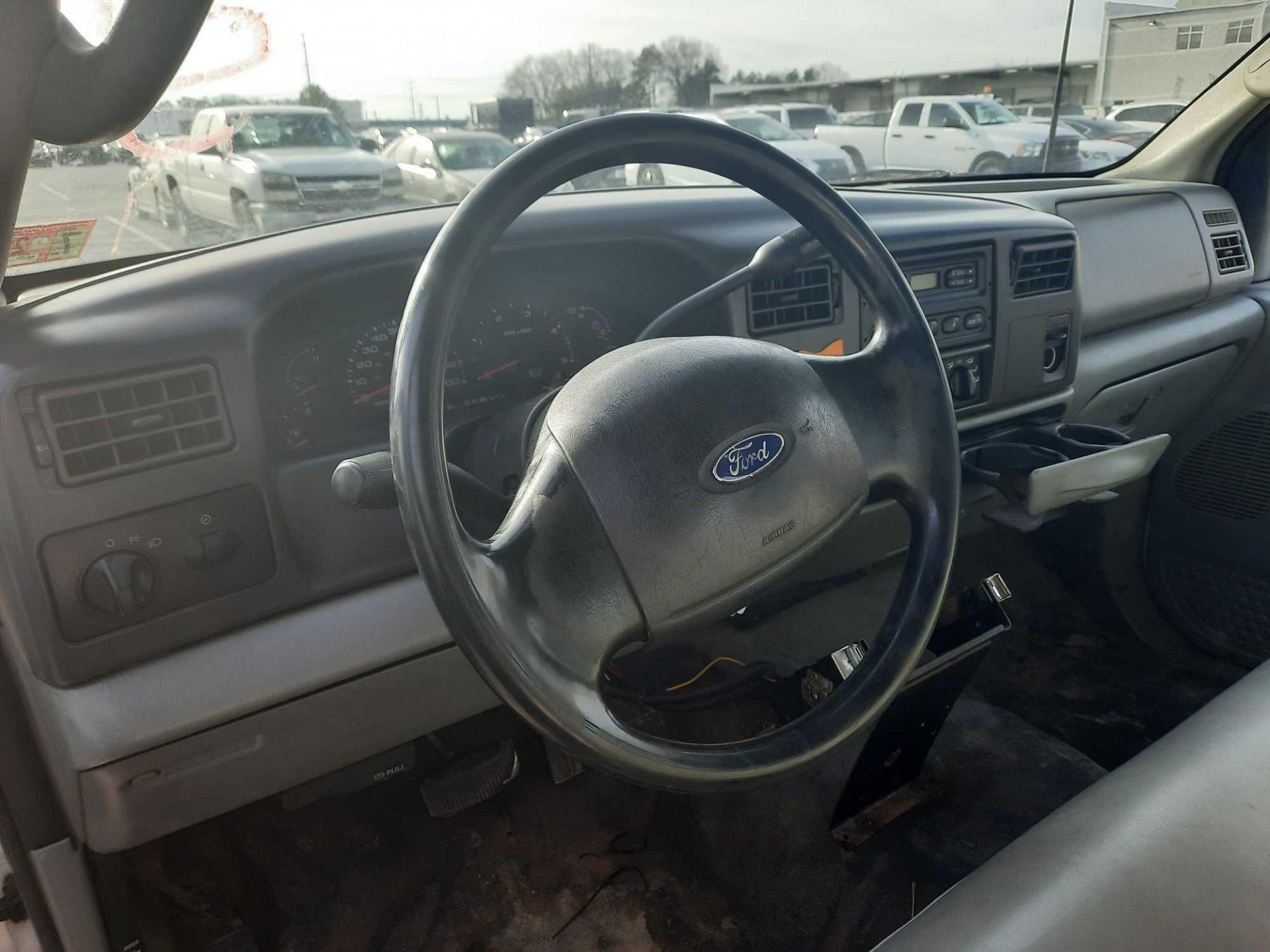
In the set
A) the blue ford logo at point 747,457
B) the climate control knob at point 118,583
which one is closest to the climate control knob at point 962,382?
the blue ford logo at point 747,457

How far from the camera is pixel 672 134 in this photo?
3.32 feet

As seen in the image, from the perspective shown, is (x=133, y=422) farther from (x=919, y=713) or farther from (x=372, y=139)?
(x=919, y=713)

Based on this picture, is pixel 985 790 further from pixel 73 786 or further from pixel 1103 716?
pixel 73 786

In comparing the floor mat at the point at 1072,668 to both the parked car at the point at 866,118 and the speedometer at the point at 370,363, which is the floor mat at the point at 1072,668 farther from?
the speedometer at the point at 370,363

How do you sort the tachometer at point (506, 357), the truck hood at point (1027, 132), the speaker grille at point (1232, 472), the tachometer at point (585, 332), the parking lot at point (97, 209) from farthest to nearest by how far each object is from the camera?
the truck hood at point (1027, 132) → the speaker grille at point (1232, 472) → the tachometer at point (585, 332) → the tachometer at point (506, 357) → the parking lot at point (97, 209)

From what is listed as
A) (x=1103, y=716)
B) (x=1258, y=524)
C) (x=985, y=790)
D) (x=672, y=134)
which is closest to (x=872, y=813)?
(x=985, y=790)

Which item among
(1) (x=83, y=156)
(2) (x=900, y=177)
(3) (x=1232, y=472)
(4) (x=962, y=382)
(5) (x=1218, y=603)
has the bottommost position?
(5) (x=1218, y=603)

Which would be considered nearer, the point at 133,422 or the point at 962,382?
the point at 133,422

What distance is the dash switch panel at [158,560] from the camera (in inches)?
47.6

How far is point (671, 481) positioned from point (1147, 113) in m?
2.84

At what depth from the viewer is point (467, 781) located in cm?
201

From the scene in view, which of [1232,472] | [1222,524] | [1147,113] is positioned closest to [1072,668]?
[1222,524]

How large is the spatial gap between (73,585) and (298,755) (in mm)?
441

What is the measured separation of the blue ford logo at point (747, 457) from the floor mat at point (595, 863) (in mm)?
1139
